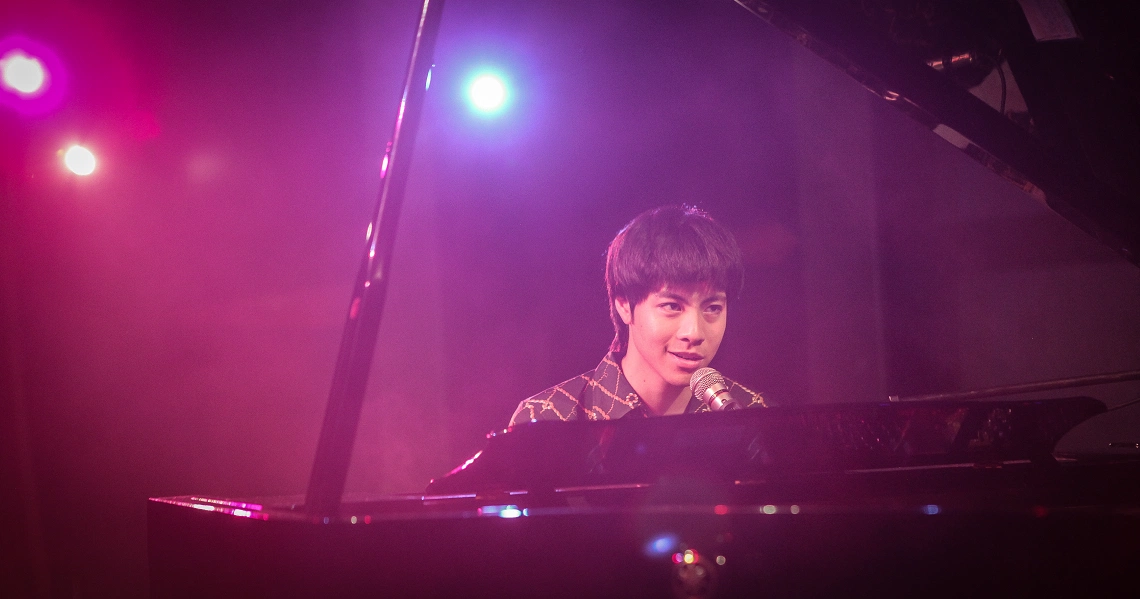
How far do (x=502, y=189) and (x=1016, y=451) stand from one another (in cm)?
209

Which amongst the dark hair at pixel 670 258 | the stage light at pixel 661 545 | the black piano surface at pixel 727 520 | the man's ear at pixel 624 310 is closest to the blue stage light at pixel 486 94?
the dark hair at pixel 670 258

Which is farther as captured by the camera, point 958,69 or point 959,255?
point 959,255

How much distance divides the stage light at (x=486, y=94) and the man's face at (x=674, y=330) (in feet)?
3.67

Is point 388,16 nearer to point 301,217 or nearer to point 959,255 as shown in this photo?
point 301,217

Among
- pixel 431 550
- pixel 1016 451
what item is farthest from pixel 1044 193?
pixel 431 550

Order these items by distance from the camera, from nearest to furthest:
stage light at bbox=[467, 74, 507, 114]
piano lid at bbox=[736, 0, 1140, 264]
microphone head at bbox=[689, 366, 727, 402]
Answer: piano lid at bbox=[736, 0, 1140, 264] → microphone head at bbox=[689, 366, 727, 402] → stage light at bbox=[467, 74, 507, 114]

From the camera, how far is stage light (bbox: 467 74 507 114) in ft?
8.99

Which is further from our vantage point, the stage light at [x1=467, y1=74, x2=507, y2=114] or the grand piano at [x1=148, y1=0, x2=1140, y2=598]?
the stage light at [x1=467, y1=74, x2=507, y2=114]

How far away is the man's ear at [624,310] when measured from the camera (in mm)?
2234

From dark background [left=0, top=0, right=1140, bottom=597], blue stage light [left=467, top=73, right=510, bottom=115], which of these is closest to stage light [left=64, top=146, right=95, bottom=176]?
dark background [left=0, top=0, right=1140, bottom=597]

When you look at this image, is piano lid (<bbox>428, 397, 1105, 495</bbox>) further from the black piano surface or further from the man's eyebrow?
the man's eyebrow

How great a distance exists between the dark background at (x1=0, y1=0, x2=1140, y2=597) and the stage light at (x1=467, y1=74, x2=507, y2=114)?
0.06 m

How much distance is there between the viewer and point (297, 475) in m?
2.66

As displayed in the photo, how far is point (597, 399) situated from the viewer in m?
2.26
